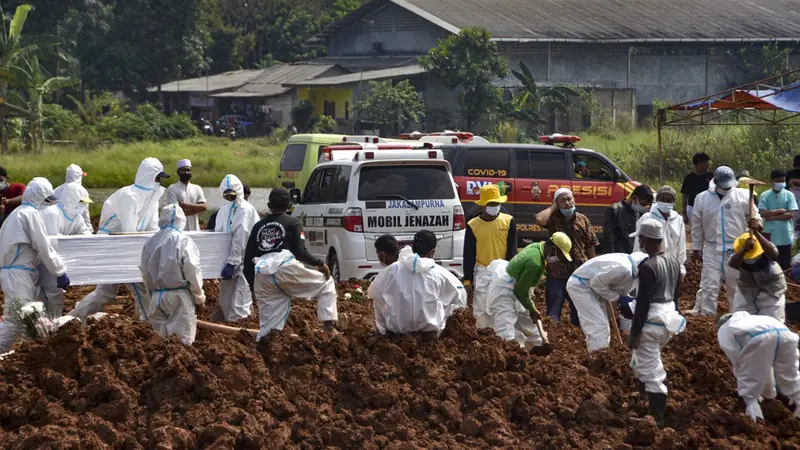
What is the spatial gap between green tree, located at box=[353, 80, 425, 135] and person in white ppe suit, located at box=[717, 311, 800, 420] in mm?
31122

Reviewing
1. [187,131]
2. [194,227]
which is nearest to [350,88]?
[187,131]

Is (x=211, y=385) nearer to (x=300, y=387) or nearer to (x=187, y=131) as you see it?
(x=300, y=387)

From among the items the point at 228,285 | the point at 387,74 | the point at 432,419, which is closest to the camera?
the point at 432,419

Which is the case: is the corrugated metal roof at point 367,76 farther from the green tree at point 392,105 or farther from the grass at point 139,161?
the grass at point 139,161

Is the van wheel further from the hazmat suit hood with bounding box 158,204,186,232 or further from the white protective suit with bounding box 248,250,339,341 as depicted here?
the hazmat suit hood with bounding box 158,204,186,232

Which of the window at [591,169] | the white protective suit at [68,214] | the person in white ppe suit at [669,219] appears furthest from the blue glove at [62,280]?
the window at [591,169]

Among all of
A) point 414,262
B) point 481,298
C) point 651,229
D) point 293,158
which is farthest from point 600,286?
point 293,158

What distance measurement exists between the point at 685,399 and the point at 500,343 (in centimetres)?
145

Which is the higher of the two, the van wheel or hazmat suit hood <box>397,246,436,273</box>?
hazmat suit hood <box>397,246,436,273</box>

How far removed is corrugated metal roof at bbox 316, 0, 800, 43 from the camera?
43.3 metres

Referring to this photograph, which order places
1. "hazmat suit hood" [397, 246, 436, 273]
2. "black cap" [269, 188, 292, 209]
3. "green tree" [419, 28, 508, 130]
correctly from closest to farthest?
"hazmat suit hood" [397, 246, 436, 273] → "black cap" [269, 188, 292, 209] → "green tree" [419, 28, 508, 130]

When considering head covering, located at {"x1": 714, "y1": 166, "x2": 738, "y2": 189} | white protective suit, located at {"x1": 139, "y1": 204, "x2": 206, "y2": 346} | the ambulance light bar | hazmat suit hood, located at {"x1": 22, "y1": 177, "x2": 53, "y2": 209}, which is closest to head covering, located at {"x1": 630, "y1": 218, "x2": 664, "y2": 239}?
white protective suit, located at {"x1": 139, "y1": 204, "x2": 206, "y2": 346}

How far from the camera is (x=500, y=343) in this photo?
31.0 feet

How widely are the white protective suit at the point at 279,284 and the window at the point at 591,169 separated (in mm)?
8541
